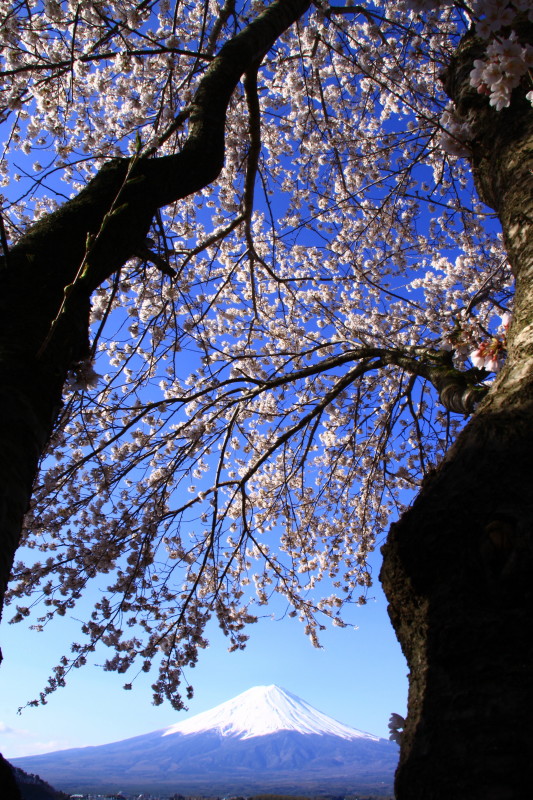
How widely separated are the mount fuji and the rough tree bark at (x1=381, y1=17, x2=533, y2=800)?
95.5m

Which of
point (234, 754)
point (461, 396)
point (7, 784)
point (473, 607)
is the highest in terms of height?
point (461, 396)

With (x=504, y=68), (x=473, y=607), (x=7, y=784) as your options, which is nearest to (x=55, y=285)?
(x=7, y=784)

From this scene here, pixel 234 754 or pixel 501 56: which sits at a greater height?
pixel 501 56

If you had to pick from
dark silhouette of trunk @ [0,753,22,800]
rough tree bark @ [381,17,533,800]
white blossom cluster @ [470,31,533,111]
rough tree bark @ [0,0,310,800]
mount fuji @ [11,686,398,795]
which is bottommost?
mount fuji @ [11,686,398,795]

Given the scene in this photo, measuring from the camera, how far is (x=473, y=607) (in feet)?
2.87

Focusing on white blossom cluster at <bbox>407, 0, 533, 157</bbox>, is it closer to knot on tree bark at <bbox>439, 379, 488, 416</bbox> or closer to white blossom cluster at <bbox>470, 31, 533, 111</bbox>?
white blossom cluster at <bbox>470, 31, 533, 111</bbox>

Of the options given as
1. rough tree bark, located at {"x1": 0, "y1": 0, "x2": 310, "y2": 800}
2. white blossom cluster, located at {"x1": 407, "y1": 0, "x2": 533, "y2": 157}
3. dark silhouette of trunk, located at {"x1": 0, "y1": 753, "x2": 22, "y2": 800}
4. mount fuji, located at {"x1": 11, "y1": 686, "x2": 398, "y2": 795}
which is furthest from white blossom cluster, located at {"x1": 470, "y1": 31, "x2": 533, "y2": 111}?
mount fuji, located at {"x1": 11, "y1": 686, "x2": 398, "y2": 795}

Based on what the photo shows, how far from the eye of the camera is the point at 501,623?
83cm

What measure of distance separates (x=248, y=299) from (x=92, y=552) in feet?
12.7

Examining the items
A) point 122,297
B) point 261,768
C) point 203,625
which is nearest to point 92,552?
point 203,625

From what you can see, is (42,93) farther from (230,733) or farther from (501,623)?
(230,733)

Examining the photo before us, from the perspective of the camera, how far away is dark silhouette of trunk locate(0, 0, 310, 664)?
3.34ft

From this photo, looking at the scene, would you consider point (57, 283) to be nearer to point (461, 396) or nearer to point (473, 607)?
point (473, 607)

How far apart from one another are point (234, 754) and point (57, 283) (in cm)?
13448
